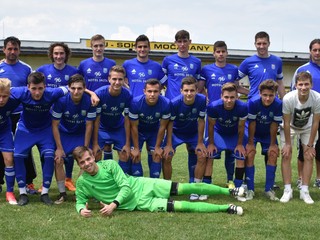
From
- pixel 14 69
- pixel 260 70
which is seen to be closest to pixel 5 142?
pixel 14 69

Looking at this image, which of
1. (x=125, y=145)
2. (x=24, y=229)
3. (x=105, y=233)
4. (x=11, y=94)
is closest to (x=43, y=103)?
(x=11, y=94)

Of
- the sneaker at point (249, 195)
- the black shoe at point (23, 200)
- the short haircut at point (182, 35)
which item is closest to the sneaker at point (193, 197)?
the sneaker at point (249, 195)

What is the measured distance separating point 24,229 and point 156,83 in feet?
8.16

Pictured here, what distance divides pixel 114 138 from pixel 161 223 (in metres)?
1.97

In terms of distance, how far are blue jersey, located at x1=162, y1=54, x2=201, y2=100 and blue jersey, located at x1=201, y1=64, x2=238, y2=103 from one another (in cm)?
16

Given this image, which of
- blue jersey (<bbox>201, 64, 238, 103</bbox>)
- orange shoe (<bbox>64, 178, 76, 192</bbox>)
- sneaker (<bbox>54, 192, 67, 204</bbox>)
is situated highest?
blue jersey (<bbox>201, 64, 238, 103</bbox>)

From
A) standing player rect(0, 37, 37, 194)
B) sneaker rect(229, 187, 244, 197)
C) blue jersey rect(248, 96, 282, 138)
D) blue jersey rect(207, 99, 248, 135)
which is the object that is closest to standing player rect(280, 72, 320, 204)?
blue jersey rect(248, 96, 282, 138)

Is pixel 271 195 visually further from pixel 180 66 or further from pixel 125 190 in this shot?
pixel 180 66

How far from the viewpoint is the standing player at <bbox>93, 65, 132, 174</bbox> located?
5.64 metres

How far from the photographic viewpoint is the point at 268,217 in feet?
15.2

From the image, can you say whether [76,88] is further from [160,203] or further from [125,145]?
[160,203]

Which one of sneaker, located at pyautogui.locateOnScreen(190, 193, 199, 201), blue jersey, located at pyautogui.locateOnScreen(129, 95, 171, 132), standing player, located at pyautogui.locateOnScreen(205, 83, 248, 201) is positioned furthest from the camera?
blue jersey, located at pyautogui.locateOnScreen(129, 95, 171, 132)

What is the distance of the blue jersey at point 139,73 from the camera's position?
650 centimetres

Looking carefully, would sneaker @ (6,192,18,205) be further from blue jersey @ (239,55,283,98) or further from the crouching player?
blue jersey @ (239,55,283,98)
